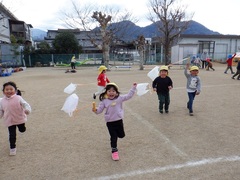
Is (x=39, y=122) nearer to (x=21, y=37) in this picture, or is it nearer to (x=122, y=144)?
(x=122, y=144)

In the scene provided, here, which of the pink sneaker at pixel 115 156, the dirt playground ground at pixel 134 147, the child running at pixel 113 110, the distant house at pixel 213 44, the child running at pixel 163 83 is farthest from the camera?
the distant house at pixel 213 44

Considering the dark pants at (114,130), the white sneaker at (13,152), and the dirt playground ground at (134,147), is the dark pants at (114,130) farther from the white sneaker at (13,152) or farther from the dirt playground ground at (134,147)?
the white sneaker at (13,152)

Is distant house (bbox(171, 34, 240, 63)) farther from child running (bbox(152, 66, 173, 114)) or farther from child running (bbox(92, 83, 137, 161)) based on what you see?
child running (bbox(92, 83, 137, 161))

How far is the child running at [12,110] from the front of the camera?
11.9ft

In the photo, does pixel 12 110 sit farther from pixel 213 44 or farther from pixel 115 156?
pixel 213 44

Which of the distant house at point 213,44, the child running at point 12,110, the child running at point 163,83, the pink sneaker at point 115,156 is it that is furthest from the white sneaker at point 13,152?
the distant house at point 213,44

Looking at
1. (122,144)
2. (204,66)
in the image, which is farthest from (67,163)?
(204,66)

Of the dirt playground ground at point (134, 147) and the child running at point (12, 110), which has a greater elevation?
the child running at point (12, 110)

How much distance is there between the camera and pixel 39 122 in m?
5.33

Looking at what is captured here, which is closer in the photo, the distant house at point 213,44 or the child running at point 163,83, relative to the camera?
the child running at point 163,83

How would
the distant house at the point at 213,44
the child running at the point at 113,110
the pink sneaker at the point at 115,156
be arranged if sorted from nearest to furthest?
the pink sneaker at the point at 115,156 → the child running at the point at 113,110 → the distant house at the point at 213,44

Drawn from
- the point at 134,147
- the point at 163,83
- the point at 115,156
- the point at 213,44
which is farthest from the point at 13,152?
the point at 213,44

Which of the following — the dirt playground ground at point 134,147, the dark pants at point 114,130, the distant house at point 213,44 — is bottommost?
the dirt playground ground at point 134,147

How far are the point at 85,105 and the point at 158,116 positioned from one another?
8.29ft
